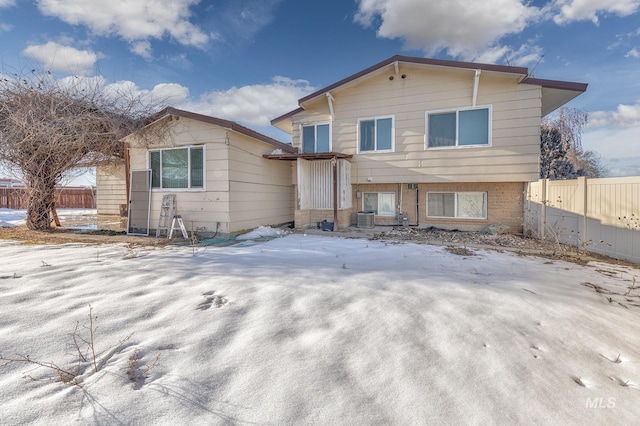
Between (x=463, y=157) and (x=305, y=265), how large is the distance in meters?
7.06

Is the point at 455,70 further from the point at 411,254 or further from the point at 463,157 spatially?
the point at 411,254

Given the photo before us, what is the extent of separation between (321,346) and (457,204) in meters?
8.79

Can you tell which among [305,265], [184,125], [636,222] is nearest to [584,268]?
[636,222]

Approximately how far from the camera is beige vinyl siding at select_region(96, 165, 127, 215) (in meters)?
14.0

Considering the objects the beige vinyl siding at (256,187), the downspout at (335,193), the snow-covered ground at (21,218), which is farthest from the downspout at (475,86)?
the snow-covered ground at (21,218)

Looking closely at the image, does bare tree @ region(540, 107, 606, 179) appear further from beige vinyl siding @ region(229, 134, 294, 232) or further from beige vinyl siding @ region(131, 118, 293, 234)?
beige vinyl siding @ region(131, 118, 293, 234)

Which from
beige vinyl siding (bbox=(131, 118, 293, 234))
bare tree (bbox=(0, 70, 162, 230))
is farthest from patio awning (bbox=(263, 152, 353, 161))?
bare tree (bbox=(0, 70, 162, 230))

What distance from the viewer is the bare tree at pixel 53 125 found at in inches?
285

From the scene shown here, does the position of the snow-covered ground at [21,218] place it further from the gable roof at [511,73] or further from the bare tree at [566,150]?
the bare tree at [566,150]

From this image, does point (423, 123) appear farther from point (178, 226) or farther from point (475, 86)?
point (178, 226)

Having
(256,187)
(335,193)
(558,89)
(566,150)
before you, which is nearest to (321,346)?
(335,193)

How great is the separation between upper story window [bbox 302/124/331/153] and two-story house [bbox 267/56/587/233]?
4cm

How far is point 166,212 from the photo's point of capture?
8.07 meters

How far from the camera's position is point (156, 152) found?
327 inches
